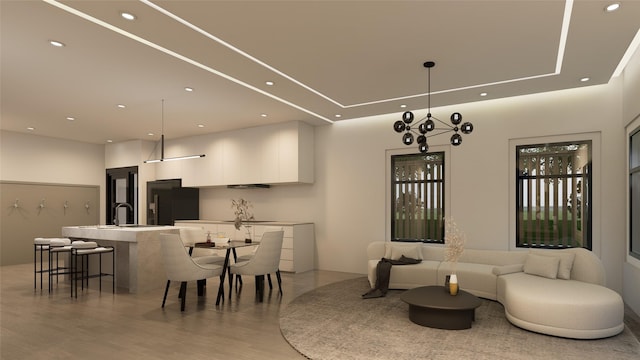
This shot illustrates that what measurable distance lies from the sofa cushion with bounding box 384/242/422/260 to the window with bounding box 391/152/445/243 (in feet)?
2.36

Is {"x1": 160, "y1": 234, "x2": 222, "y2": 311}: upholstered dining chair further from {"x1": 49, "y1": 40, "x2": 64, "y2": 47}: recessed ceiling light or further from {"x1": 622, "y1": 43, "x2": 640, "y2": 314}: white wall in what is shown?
{"x1": 622, "y1": 43, "x2": 640, "y2": 314}: white wall

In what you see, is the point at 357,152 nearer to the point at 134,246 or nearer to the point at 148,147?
the point at 134,246

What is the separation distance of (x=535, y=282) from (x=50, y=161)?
10469 mm

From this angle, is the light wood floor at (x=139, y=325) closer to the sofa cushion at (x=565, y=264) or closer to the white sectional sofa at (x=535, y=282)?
the white sectional sofa at (x=535, y=282)

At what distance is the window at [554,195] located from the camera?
564 centimetres

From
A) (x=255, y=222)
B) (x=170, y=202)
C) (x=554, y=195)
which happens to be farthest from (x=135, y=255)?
(x=554, y=195)

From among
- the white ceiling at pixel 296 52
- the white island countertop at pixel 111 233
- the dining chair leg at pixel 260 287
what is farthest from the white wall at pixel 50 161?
the dining chair leg at pixel 260 287

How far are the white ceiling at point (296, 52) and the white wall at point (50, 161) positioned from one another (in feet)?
8.63

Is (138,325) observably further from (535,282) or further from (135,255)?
(535,282)

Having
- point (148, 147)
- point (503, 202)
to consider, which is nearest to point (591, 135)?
point (503, 202)

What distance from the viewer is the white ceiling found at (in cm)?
327

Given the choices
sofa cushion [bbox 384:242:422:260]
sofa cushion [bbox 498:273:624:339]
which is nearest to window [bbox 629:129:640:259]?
sofa cushion [bbox 498:273:624:339]

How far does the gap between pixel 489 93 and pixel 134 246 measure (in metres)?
5.84

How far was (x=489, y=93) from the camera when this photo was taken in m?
5.71
